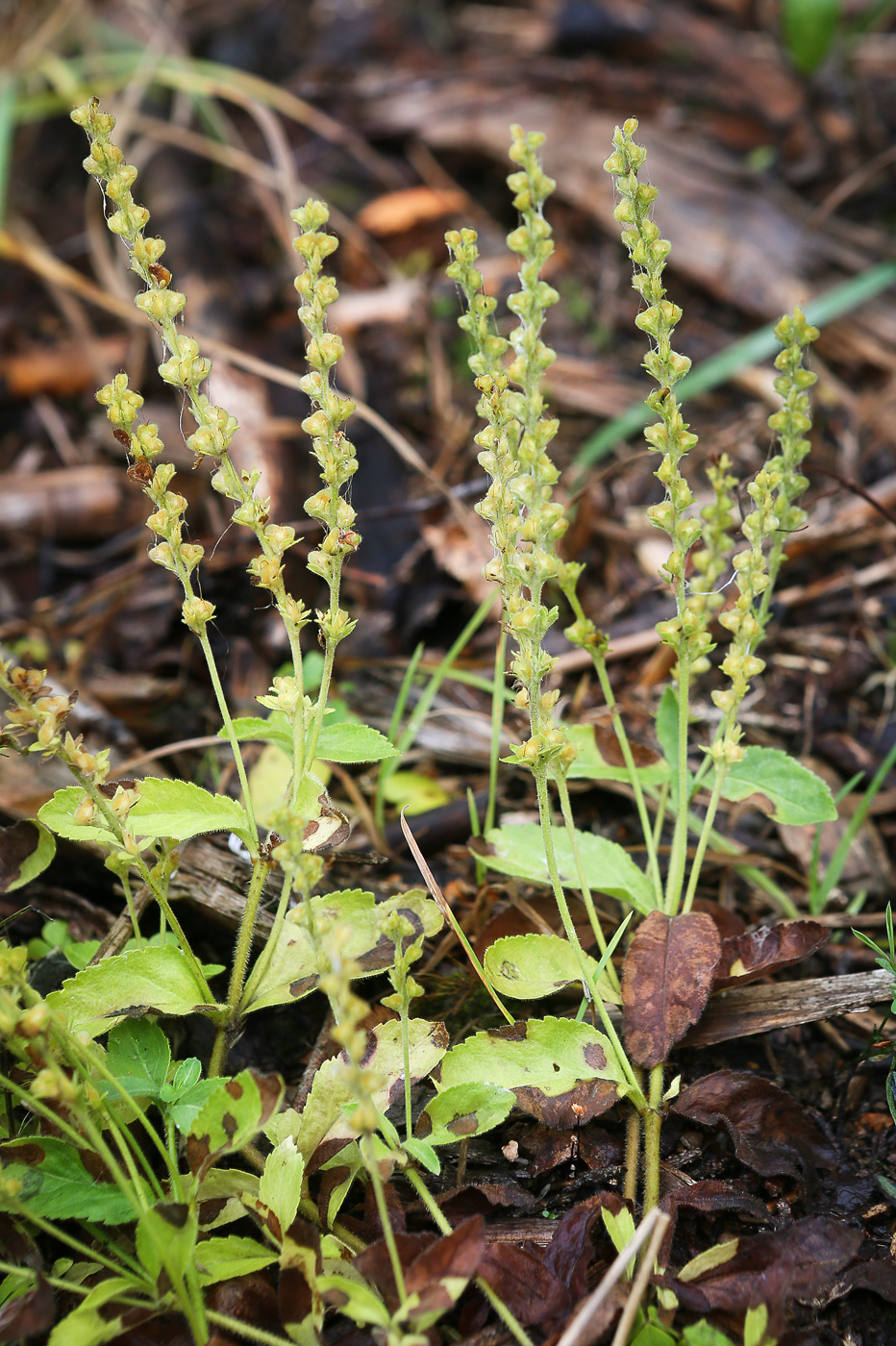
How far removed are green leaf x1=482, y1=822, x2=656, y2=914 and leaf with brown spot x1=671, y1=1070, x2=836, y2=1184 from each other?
33 centimetres

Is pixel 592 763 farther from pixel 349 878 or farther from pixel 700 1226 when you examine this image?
pixel 700 1226

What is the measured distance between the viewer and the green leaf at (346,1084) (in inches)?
62.5

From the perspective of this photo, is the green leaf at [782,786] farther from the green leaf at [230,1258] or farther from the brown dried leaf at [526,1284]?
the green leaf at [230,1258]

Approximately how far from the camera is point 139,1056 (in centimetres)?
164

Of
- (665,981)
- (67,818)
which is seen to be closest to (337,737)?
(67,818)

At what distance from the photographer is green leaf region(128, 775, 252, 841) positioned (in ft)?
5.38

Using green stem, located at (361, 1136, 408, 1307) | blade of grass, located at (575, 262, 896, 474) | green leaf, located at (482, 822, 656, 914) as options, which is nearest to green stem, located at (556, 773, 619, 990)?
green leaf, located at (482, 822, 656, 914)

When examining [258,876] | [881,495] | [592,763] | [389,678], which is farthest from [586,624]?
[881,495]

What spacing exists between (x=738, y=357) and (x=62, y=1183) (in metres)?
3.23

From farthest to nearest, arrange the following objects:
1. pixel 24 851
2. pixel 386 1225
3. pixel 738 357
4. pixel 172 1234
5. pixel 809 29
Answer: pixel 809 29 → pixel 738 357 → pixel 24 851 → pixel 172 1234 → pixel 386 1225

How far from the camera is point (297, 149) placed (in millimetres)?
4957

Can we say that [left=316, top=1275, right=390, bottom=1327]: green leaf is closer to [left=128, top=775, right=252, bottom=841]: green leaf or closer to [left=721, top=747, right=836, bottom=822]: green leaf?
[left=128, top=775, right=252, bottom=841]: green leaf

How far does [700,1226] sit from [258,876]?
0.94 metres

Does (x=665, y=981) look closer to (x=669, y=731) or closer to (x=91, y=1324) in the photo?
(x=669, y=731)
